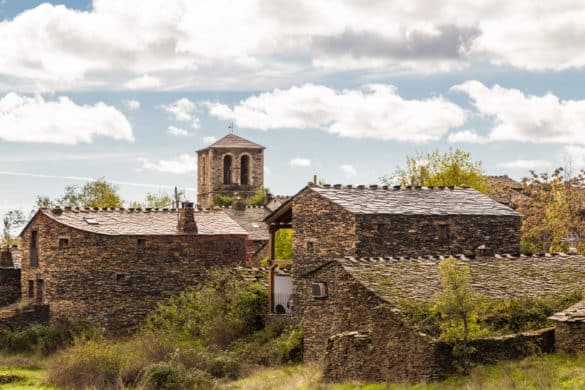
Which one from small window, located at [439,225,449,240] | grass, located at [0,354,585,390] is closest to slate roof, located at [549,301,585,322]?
grass, located at [0,354,585,390]

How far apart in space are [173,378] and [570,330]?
12.3 metres

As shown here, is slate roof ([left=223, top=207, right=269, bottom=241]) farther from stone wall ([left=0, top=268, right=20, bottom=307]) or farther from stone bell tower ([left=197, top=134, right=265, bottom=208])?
stone bell tower ([left=197, top=134, right=265, bottom=208])

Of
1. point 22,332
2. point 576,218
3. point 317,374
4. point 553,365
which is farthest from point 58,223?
point 576,218

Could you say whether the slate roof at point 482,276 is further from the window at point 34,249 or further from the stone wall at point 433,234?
the window at point 34,249

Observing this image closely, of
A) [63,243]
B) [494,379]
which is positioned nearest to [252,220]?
[63,243]

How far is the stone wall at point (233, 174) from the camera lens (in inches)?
3656

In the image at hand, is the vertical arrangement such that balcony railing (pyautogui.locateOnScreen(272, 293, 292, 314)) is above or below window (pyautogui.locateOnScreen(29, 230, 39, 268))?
below

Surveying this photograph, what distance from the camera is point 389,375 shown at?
24531 millimetres

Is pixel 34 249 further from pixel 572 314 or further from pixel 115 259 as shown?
pixel 572 314

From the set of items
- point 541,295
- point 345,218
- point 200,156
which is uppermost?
point 200,156

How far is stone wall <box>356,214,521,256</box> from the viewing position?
3412 cm

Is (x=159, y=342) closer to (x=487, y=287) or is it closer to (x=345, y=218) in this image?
(x=345, y=218)

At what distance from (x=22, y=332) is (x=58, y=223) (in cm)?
514

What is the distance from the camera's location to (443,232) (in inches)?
A: 1409
